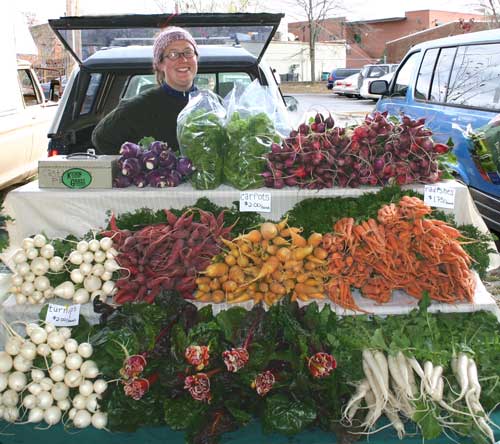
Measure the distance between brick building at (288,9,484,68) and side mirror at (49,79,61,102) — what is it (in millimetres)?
38527

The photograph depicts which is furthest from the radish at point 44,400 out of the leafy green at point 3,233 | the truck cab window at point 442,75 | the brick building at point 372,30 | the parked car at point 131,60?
the brick building at point 372,30

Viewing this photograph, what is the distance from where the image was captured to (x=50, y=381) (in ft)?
8.59

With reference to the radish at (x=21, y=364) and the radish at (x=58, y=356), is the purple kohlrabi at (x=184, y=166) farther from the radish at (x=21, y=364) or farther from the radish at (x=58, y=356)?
the radish at (x=21, y=364)

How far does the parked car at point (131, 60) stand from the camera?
12.6ft

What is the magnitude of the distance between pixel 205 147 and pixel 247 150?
222mm

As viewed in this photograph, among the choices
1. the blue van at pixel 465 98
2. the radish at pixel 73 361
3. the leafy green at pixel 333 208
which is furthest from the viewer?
the blue van at pixel 465 98

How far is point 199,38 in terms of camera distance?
14.7 feet

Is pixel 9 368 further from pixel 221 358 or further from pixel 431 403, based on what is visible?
pixel 431 403

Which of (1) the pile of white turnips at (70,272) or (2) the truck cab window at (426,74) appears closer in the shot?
(1) the pile of white turnips at (70,272)

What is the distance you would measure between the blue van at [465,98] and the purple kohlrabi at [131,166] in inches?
85.8

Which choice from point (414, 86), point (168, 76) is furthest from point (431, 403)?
point (414, 86)

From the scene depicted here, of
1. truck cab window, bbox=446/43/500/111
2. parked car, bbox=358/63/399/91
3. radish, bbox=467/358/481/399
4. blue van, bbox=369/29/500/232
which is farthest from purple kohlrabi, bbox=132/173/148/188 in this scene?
parked car, bbox=358/63/399/91

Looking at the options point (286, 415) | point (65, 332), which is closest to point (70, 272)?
point (65, 332)

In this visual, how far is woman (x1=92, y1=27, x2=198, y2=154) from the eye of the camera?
3895 millimetres
